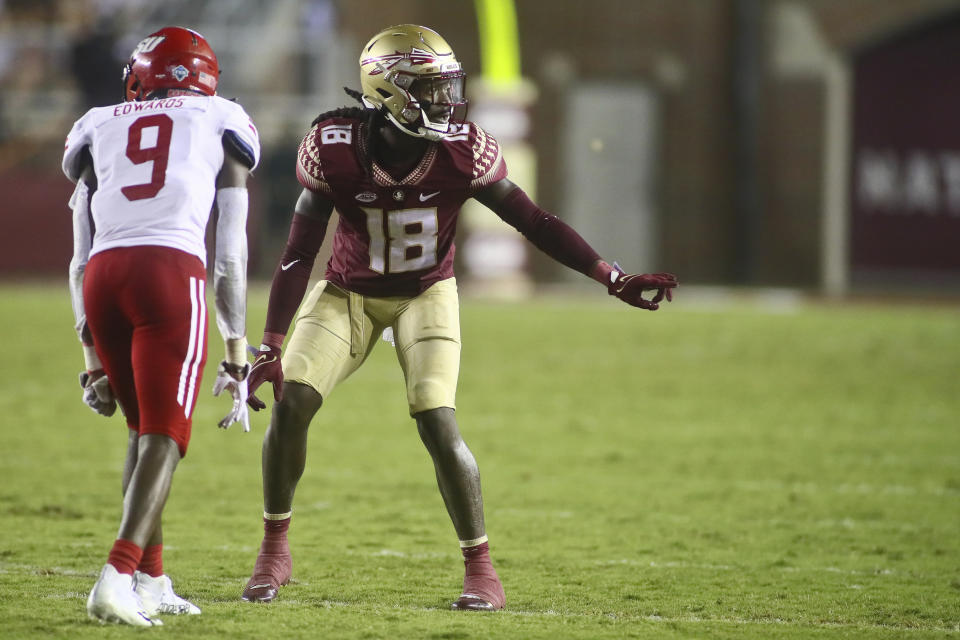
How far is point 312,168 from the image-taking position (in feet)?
15.0

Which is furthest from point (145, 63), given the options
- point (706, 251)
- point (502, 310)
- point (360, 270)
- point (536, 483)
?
point (706, 251)

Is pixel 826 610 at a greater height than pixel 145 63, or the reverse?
pixel 145 63

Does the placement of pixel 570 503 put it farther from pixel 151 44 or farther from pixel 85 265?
pixel 151 44

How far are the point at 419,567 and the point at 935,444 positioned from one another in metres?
4.43

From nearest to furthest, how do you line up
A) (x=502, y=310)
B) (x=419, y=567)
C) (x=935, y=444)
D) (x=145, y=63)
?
(x=145, y=63)
(x=419, y=567)
(x=935, y=444)
(x=502, y=310)

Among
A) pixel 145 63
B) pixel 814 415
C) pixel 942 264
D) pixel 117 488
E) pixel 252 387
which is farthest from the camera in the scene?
pixel 942 264

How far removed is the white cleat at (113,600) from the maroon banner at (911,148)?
20279 mm

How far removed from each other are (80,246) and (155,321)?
1.46 ft

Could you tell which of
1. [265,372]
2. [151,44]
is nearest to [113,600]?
[265,372]

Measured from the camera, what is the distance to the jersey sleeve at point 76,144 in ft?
13.5

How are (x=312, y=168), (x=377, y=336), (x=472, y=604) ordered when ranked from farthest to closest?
1. (x=377, y=336)
2. (x=312, y=168)
3. (x=472, y=604)

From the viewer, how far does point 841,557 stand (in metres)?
5.48

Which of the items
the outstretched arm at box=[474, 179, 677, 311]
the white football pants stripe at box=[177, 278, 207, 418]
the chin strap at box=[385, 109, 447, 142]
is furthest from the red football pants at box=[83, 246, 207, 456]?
the outstretched arm at box=[474, 179, 677, 311]

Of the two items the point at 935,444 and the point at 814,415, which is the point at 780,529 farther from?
Result: the point at 814,415
